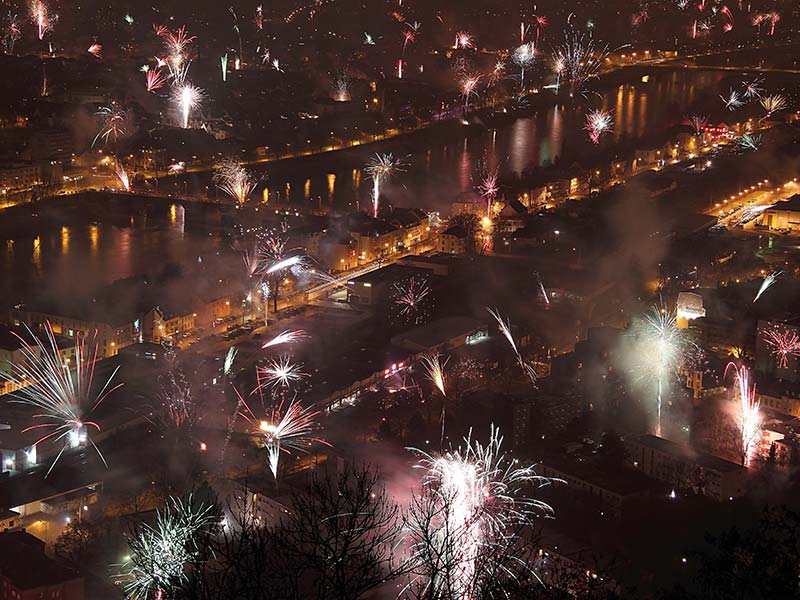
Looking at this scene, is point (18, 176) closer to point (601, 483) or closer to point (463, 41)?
point (601, 483)

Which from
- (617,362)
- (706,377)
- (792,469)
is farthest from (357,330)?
(792,469)

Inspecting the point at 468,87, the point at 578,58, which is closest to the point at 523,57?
the point at 578,58

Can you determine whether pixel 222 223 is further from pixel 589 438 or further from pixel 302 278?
pixel 589 438

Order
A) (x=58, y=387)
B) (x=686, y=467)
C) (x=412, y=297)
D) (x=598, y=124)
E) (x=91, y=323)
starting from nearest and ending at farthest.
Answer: (x=686, y=467) → (x=58, y=387) → (x=91, y=323) → (x=412, y=297) → (x=598, y=124)

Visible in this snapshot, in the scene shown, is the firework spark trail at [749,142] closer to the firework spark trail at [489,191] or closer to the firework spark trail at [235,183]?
the firework spark trail at [489,191]

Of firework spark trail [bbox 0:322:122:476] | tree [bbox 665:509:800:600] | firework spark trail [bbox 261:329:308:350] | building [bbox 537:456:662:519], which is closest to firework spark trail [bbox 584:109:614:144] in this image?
firework spark trail [bbox 261:329:308:350]
